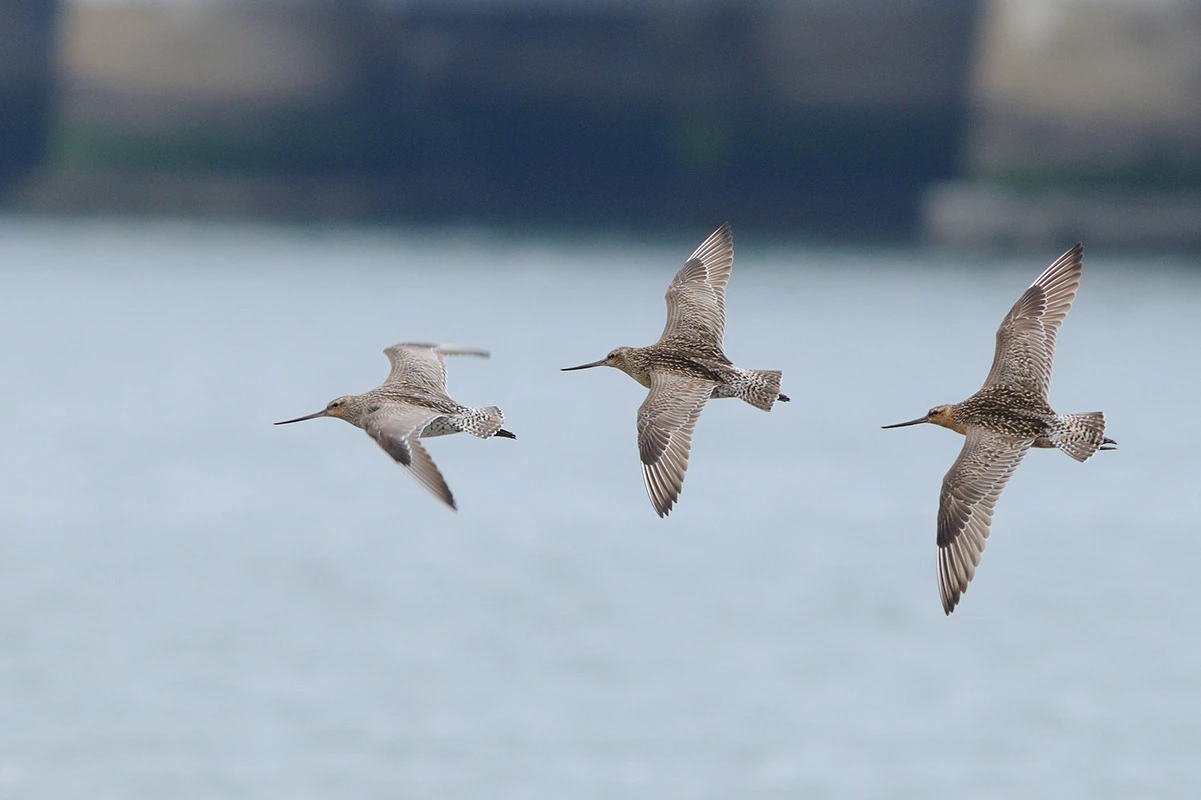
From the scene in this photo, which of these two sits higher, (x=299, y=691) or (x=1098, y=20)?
(x=1098, y=20)

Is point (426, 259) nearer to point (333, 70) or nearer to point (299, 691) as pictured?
point (333, 70)

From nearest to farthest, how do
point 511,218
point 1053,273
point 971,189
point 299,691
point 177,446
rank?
point 1053,273 → point 299,691 → point 177,446 → point 971,189 → point 511,218

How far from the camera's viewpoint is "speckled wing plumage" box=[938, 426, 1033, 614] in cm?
999

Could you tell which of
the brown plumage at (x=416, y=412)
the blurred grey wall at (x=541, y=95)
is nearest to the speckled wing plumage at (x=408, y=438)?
the brown plumage at (x=416, y=412)

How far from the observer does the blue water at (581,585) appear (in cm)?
2442

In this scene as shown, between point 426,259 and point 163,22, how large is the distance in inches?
368

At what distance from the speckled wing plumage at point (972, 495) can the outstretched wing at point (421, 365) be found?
93.6 inches

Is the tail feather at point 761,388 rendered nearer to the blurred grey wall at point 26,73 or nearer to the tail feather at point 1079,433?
the tail feather at point 1079,433

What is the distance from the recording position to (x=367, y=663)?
1092 inches

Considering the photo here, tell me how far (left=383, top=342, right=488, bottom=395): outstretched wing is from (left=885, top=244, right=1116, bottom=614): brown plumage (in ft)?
7.75

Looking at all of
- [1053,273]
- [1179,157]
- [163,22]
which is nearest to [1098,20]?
[1179,157]

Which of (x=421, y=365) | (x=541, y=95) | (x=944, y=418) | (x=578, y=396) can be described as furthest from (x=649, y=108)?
(x=944, y=418)

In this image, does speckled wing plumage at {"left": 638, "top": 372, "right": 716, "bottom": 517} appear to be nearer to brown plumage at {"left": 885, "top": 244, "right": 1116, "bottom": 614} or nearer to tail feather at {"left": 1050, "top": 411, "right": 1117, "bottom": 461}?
brown plumage at {"left": 885, "top": 244, "right": 1116, "bottom": 614}

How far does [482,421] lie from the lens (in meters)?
9.91
